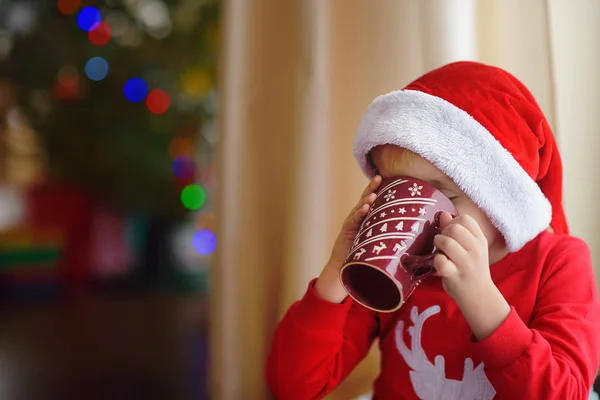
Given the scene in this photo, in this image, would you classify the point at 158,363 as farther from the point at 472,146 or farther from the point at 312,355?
the point at 472,146

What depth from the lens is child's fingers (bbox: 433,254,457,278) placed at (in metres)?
0.52

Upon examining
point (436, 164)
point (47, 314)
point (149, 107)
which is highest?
point (149, 107)

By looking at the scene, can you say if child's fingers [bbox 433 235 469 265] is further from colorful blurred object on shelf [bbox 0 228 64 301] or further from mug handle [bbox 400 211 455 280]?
colorful blurred object on shelf [bbox 0 228 64 301]

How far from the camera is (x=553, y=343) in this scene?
561mm

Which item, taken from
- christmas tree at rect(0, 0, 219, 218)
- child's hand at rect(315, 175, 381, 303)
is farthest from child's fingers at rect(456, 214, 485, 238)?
christmas tree at rect(0, 0, 219, 218)

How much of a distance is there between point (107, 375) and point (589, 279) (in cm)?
144

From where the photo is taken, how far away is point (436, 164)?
1.94ft

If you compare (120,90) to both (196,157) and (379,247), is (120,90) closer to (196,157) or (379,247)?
(196,157)

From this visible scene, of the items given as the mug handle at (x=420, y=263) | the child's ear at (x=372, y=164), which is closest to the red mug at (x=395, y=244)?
the mug handle at (x=420, y=263)

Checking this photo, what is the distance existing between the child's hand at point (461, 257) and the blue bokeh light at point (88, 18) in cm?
234

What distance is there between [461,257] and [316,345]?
0.25 m

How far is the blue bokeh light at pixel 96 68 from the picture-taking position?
2.57 meters

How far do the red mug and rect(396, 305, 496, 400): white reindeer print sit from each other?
12 centimetres

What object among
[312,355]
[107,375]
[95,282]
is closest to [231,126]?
[312,355]
